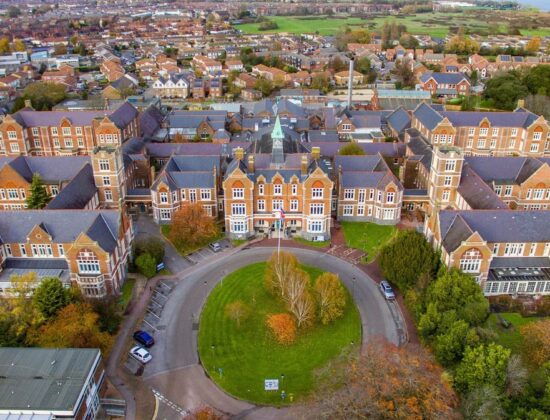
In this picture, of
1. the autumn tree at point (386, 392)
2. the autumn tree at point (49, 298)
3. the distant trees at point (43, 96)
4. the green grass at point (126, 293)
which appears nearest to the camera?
the autumn tree at point (386, 392)

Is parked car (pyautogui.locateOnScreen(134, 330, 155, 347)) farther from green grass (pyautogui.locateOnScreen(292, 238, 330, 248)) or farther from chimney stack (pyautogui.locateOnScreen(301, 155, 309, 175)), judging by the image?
chimney stack (pyautogui.locateOnScreen(301, 155, 309, 175))

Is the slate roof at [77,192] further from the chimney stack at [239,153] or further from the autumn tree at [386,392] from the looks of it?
the autumn tree at [386,392]

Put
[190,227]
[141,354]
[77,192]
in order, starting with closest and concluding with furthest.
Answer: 1. [141,354]
2. [190,227]
3. [77,192]

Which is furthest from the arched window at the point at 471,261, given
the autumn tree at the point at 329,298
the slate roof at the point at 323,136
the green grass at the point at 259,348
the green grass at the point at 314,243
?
the slate roof at the point at 323,136

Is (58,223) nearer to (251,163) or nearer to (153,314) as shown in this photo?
(153,314)

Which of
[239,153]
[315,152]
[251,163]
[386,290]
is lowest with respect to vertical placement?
[386,290]

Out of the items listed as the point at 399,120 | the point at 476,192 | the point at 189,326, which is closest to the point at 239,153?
the point at 189,326
